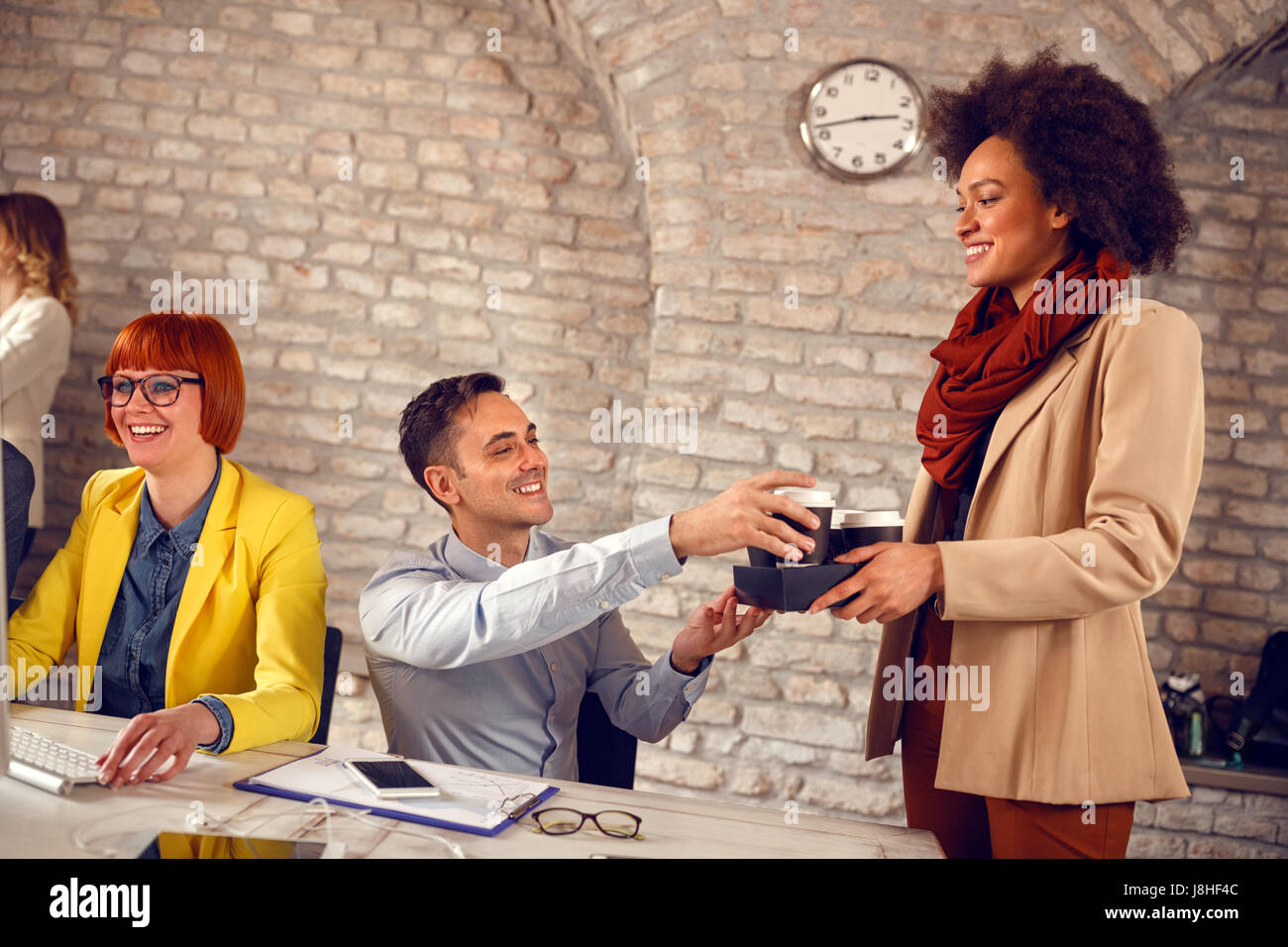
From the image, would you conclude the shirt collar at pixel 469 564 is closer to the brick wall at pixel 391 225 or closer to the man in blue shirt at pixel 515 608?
the man in blue shirt at pixel 515 608

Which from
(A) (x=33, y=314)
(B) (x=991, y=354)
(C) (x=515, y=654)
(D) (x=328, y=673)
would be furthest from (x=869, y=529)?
(A) (x=33, y=314)

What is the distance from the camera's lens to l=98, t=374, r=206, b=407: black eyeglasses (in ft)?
6.09

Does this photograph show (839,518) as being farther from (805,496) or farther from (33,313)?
(33,313)

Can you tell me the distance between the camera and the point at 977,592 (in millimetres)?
1411

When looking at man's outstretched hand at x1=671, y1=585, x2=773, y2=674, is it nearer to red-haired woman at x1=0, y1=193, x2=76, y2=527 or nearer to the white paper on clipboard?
the white paper on clipboard

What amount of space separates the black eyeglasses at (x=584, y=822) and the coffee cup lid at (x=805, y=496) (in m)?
0.51

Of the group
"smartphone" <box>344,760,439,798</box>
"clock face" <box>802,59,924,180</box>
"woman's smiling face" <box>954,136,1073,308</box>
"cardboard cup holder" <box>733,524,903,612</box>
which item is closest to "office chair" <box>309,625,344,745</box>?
"smartphone" <box>344,760,439,798</box>

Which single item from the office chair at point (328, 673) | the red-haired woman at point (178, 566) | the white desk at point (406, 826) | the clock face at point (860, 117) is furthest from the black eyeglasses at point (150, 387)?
the clock face at point (860, 117)

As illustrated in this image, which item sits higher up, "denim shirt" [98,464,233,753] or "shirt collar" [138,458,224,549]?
"shirt collar" [138,458,224,549]

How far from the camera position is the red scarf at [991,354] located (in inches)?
59.2

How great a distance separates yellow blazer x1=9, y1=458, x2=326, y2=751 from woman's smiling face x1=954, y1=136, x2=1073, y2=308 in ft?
4.50
